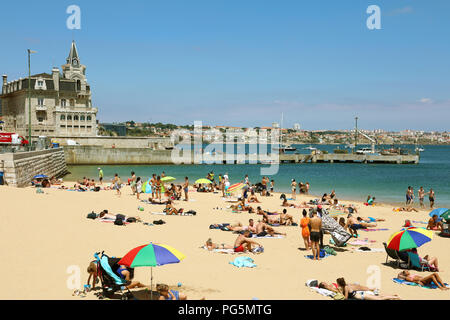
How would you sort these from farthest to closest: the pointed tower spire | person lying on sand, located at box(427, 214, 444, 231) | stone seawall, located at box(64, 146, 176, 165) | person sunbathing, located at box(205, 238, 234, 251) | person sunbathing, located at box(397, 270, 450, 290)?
the pointed tower spire, stone seawall, located at box(64, 146, 176, 165), person lying on sand, located at box(427, 214, 444, 231), person sunbathing, located at box(205, 238, 234, 251), person sunbathing, located at box(397, 270, 450, 290)

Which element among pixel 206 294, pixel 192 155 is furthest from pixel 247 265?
pixel 192 155

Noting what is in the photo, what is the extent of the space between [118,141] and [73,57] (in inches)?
822

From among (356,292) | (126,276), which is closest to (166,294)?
(126,276)

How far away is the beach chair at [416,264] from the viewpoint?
33.4 ft

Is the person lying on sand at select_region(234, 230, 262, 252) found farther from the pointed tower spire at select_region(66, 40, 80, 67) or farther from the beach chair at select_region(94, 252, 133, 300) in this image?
the pointed tower spire at select_region(66, 40, 80, 67)

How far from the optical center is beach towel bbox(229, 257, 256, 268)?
10.1 meters

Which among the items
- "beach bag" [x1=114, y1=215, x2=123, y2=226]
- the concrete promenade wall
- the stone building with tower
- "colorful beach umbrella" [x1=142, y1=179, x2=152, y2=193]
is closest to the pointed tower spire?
the stone building with tower

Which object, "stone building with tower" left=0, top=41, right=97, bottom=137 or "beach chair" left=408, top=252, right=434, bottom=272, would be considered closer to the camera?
"beach chair" left=408, top=252, right=434, bottom=272

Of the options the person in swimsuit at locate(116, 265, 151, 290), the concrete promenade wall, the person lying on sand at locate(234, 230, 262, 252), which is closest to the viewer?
the person in swimsuit at locate(116, 265, 151, 290)

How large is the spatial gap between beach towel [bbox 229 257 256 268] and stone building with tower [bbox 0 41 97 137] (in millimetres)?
61803

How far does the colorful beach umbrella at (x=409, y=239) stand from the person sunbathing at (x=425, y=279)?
851 millimetres

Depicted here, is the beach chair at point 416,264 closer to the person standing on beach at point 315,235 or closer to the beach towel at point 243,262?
the person standing on beach at point 315,235

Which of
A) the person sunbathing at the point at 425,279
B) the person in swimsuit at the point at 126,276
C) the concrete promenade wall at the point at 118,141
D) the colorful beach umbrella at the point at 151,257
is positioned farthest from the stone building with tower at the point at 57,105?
the person sunbathing at the point at 425,279
